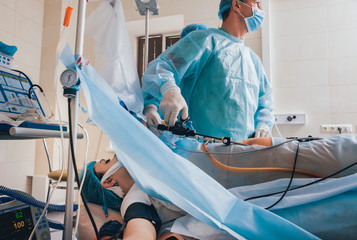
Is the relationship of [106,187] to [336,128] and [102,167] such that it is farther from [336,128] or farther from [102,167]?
[336,128]

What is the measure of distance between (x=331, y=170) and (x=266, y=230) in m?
0.28

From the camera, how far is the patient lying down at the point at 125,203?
739 millimetres

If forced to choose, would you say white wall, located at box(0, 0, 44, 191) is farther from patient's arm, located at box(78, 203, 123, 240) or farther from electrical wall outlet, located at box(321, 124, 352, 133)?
electrical wall outlet, located at box(321, 124, 352, 133)

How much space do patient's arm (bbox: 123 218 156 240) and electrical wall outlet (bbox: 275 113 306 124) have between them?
195cm

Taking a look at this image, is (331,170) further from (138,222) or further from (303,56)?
(303,56)

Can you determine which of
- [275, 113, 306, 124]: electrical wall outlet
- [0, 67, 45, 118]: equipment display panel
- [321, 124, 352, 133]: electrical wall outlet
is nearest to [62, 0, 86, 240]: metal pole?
[0, 67, 45, 118]: equipment display panel

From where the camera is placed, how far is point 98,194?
1.07 m

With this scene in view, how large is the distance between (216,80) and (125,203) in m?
0.84

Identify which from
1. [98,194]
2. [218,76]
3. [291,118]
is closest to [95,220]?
[98,194]

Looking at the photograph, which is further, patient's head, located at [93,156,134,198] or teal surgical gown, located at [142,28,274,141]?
teal surgical gown, located at [142,28,274,141]

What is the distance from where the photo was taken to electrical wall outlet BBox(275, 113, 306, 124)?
2385 mm

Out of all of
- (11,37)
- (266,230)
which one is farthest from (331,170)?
(11,37)

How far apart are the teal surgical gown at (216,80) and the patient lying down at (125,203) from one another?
546mm

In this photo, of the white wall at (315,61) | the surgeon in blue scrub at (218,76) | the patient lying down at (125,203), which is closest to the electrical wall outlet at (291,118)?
the white wall at (315,61)
